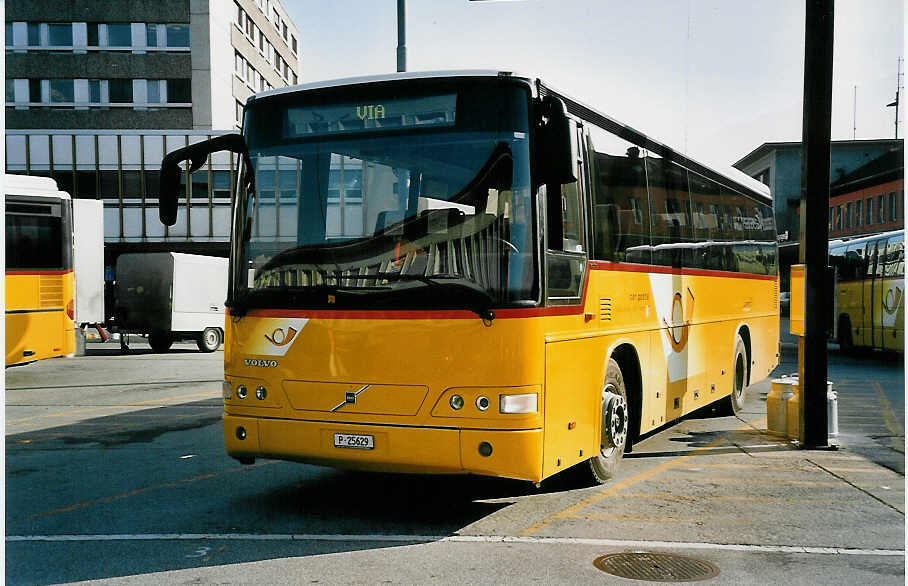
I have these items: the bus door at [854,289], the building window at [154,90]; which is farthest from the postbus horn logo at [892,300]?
the building window at [154,90]

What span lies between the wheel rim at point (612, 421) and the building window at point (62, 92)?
179 ft

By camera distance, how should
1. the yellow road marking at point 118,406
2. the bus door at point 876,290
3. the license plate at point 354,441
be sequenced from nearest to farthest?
the license plate at point 354,441 < the yellow road marking at point 118,406 < the bus door at point 876,290

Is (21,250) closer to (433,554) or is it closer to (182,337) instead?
(182,337)

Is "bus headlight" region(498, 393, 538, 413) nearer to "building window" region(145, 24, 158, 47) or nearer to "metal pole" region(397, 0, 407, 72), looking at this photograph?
"metal pole" region(397, 0, 407, 72)

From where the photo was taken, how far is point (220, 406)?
592 inches

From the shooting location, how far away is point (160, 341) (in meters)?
29.3

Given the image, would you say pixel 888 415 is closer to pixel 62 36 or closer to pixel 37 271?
pixel 37 271

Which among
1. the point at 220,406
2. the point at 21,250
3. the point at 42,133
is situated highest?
the point at 42,133

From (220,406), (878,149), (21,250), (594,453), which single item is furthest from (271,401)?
(878,149)

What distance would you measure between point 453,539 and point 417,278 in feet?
5.89

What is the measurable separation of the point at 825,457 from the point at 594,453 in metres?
3.54

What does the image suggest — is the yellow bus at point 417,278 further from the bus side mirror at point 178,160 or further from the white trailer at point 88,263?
the white trailer at point 88,263

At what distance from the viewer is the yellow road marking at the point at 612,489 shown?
282 inches

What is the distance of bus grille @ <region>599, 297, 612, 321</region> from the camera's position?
807 cm
